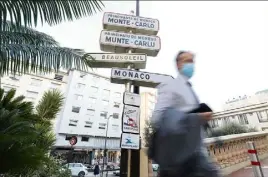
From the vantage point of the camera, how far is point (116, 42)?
16.7 ft

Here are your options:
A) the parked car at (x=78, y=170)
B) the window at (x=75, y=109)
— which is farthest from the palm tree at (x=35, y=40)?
the window at (x=75, y=109)

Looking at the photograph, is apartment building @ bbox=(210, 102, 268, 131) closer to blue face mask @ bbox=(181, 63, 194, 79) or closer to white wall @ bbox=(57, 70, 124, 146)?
blue face mask @ bbox=(181, 63, 194, 79)

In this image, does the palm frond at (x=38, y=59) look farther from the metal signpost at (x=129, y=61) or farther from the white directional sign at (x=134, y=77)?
the white directional sign at (x=134, y=77)

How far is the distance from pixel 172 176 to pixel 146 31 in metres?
4.91

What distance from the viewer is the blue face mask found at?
1694mm

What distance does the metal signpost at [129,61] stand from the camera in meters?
3.87

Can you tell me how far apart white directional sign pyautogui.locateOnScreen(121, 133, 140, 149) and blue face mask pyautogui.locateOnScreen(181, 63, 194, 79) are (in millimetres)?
2399

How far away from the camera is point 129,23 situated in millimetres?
5391

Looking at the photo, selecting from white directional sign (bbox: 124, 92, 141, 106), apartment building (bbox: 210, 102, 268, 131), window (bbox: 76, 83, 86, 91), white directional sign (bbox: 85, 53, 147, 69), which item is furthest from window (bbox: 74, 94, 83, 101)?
white directional sign (bbox: 124, 92, 141, 106)

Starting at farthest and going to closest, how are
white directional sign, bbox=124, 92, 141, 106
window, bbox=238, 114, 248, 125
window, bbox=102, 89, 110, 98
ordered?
window, bbox=102, 89, 110, 98 < window, bbox=238, 114, 248, 125 < white directional sign, bbox=124, 92, 141, 106

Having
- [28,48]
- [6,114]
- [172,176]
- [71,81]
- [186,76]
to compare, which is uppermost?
[71,81]

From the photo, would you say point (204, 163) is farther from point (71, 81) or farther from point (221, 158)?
point (71, 81)

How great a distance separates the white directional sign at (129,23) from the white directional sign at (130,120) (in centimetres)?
240

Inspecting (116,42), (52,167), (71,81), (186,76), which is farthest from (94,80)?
(186,76)
